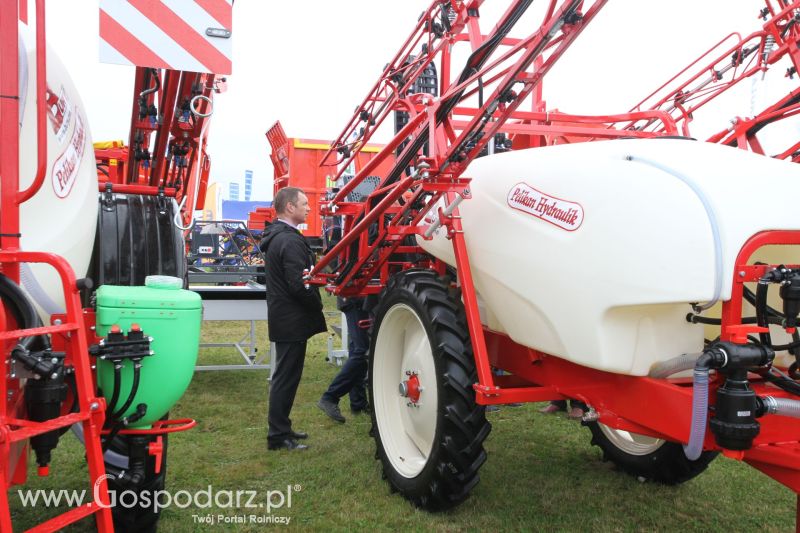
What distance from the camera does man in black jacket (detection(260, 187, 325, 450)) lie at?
13.2ft

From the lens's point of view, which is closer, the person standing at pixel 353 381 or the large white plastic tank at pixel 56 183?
the large white plastic tank at pixel 56 183

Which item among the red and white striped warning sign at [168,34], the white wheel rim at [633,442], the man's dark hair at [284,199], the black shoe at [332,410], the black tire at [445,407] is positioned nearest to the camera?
the red and white striped warning sign at [168,34]

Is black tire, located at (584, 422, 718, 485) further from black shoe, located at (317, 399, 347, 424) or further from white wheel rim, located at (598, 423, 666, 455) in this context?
black shoe, located at (317, 399, 347, 424)

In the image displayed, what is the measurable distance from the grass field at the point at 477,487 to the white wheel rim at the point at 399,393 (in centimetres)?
23

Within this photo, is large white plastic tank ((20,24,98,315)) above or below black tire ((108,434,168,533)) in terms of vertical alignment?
above

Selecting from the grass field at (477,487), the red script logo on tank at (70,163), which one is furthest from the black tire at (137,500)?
the red script logo on tank at (70,163)

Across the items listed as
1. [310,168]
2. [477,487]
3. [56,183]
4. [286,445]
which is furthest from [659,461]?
[310,168]

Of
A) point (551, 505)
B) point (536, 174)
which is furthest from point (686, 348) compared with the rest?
point (551, 505)

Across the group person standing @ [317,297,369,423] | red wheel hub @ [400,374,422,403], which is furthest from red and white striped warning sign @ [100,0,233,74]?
person standing @ [317,297,369,423]

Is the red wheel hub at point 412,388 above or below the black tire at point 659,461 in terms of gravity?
above

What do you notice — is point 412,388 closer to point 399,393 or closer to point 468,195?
point 399,393

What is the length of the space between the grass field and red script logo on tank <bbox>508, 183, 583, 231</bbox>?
1.53 metres

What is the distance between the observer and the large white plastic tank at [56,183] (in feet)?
6.42

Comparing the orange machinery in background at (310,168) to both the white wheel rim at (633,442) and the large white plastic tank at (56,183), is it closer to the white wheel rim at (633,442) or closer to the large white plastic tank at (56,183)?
the white wheel rim at (633,442)
